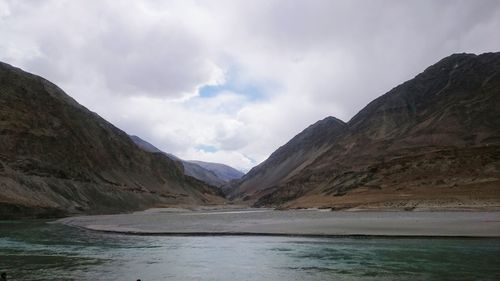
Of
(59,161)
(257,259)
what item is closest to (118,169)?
(59,161)

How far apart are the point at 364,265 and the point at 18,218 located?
81.7 meters

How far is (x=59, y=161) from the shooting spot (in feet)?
443

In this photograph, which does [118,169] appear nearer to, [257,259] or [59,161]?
[59,161]

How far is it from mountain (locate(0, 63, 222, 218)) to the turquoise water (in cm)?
6365

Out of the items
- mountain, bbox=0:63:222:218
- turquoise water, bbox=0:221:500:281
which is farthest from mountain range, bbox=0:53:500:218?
turquoise water, bbox=0:221:500:281

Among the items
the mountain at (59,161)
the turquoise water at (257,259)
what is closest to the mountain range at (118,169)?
the mountain at (59,161)

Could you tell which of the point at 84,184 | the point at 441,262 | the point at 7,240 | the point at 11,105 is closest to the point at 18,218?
the point at 84,184

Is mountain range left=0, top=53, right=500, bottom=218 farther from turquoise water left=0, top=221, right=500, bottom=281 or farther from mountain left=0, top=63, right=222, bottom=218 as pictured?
turquoise water left=0, top=221, right=500, bottom=281

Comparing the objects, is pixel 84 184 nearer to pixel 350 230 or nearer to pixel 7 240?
pixel 7 240

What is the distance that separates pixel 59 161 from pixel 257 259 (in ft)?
381

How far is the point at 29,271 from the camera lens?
28375 millimetres

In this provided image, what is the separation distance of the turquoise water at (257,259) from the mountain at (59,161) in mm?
63651

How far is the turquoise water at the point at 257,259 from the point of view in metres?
26.2

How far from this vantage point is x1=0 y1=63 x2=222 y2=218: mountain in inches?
4205
